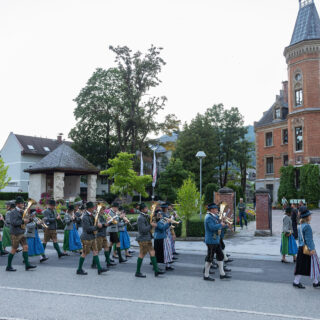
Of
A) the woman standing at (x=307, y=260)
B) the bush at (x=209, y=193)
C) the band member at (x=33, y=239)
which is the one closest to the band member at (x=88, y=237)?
the band member at (x=33, y=239)

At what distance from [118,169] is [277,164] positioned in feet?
74.9

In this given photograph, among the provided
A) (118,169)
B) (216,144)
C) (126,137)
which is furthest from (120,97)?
(118,169)

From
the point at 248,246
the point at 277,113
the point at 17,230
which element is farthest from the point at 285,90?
the point at 17,230

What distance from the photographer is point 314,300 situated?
22.9 feet

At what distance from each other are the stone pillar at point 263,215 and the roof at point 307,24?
2431cm

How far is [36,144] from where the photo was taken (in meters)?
56.1

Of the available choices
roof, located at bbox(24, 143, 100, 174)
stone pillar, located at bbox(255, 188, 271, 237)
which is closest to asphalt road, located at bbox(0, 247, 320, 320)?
stone pillar, located at bbox(255, 188, 271, 237)

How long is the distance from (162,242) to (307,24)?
112ft

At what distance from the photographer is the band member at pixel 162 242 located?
10.0m

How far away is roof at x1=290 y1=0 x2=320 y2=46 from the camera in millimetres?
35412

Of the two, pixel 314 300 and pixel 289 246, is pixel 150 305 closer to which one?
pixel 314 300

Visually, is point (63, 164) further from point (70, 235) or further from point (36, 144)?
point (36, 144)

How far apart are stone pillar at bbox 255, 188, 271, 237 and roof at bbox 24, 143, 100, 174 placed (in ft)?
65.1

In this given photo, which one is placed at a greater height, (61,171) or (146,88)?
(146,88)
